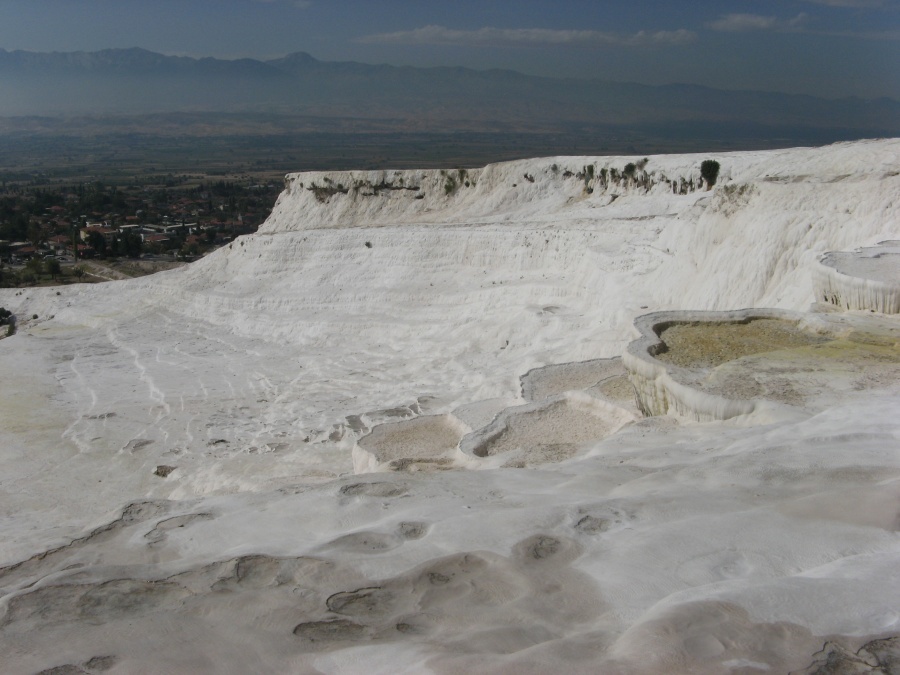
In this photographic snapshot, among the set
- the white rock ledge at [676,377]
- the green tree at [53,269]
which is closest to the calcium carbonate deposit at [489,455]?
the white rock ledge at [676,377]

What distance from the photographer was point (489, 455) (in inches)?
420

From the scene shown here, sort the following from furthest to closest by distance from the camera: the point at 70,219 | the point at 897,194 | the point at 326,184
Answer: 1. the point at 70,219
2. the point at 326,184
3. the point at 897,194

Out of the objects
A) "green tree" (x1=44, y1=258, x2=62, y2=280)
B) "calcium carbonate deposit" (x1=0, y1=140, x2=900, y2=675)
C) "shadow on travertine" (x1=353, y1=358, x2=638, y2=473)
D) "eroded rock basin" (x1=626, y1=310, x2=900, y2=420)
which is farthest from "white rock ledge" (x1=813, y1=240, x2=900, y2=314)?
"green tree" (x1=44, y1=258, x2=62, y2=280)

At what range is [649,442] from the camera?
877 centimetres

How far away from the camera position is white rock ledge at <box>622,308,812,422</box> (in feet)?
28.8

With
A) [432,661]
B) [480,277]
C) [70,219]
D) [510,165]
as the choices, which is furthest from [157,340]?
[70,219]

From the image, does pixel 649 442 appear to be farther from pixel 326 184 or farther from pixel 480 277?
pixel 326 184

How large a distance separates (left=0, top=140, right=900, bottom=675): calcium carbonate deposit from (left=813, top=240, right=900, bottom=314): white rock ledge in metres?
0.13

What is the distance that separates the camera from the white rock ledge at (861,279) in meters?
11.2

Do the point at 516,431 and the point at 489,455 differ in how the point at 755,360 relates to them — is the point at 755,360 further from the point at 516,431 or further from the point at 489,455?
the point at 489,455

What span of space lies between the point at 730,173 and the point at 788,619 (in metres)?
23.4

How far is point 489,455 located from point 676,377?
8.92ft

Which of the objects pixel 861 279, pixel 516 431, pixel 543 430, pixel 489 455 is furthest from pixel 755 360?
pixel 489 455

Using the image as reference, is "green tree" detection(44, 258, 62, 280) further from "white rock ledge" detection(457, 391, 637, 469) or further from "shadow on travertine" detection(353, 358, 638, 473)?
"white rock ledge" detection(457, 391, 637, 469)
